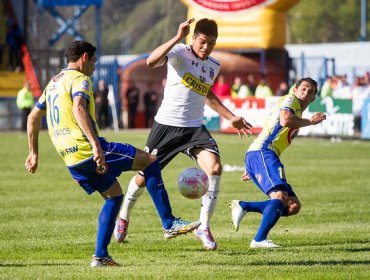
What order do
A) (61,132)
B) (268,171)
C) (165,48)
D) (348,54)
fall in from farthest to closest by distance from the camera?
(348,54) < (268,171) < (165,48) < (61,132)

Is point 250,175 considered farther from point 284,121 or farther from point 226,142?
point 226,142

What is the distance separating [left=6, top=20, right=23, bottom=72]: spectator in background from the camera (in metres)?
43.6

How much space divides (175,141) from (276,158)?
40.2 inches

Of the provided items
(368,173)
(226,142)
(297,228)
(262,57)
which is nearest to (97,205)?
(297,228)

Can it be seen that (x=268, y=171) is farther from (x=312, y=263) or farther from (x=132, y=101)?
(x=132, y=101)

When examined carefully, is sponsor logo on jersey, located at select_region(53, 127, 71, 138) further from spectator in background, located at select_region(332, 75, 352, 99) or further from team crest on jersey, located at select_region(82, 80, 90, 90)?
spectator in background, located at select_region(332, 75, 352, 99)

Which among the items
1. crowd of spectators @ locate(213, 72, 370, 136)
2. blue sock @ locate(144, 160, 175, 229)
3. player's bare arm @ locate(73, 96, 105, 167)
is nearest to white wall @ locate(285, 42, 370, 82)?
crowd of spectators @ locate(213, 72, 370, 136)

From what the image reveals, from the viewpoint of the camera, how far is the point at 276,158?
1074 centimetres

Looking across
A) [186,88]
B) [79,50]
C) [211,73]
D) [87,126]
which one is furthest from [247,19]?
[87,126]

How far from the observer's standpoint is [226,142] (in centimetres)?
3109

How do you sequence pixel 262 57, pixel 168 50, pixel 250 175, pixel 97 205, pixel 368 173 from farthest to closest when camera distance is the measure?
pixel 262 57 → pixel 368 173 → pixel 97 205 → pixel 250 175 → pixel 168 50

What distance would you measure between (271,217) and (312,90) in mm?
1284

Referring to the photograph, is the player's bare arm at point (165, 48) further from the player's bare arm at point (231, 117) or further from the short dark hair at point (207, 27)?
the player's bare arm at point (231, 117)

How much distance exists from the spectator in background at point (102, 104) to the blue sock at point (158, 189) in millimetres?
30817
